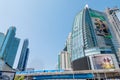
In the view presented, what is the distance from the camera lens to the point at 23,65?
181875mm

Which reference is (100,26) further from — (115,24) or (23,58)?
(23,58)

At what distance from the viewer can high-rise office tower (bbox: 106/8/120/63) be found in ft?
309

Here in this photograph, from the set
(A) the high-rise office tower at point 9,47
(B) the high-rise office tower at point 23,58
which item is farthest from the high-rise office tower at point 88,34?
(B) the high-rise office tower at point 23,58

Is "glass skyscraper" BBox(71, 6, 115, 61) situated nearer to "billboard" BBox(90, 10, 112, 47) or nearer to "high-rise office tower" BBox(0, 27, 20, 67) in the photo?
"billboard" BBox(90, 10, 112, 47)

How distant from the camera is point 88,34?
9056cm

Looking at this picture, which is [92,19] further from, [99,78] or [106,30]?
[99,78]

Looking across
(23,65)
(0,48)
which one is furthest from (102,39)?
(23,65)

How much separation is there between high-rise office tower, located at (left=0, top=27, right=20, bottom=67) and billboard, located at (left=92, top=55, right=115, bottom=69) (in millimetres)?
110730

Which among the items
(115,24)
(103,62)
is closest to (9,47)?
(115,24)

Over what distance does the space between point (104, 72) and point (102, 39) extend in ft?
148

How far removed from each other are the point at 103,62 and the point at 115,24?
63.6 metres

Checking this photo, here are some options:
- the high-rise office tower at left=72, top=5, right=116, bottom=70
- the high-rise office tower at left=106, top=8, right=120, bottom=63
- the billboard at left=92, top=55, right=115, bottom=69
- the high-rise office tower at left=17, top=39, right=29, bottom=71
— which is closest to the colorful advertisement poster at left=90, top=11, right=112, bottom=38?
the high-rise office tower at left=72, top=5, right=116, bottom=70

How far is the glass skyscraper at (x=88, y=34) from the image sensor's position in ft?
282

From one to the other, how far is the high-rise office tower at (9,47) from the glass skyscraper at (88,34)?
8110 cm
